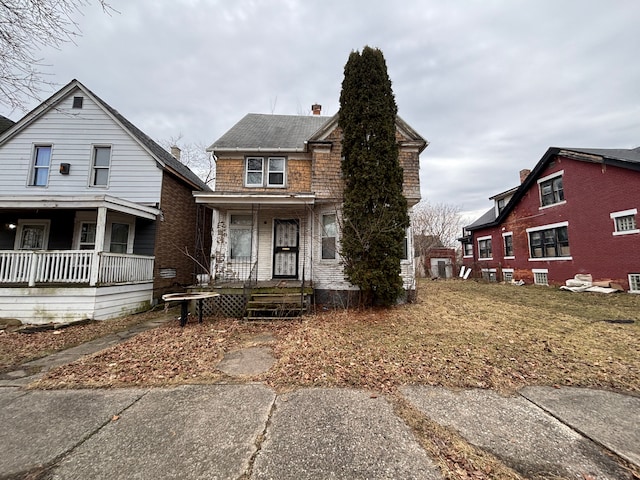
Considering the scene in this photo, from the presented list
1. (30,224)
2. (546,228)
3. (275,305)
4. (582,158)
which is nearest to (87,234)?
(30,224)

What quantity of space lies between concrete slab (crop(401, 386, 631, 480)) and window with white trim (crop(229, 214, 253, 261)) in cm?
767

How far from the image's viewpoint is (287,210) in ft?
31.5

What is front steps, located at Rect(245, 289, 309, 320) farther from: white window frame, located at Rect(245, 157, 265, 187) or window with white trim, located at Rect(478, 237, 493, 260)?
window with white trim, located at Rect(478, 237, 493, 260)

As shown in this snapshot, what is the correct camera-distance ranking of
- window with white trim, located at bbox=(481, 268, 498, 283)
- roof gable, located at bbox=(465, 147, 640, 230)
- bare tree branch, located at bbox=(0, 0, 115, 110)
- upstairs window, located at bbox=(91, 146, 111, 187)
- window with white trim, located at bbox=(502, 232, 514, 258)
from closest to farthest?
bare tree branch, located at bbox=(0, 0, 115, 110) → upstairs window, located at bbox=(91, 146, 111, 187) → roof gable, located at bbox=(465, 147, 640, 230) → window with white trim, located at bbox=(502, 232, 514, 258) → window with white trim, located at bbox=(481, 268, 498, 283)

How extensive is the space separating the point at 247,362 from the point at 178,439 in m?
1.91

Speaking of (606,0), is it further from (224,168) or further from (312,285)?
(224,168)

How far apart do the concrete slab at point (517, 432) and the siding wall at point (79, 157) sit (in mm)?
11054

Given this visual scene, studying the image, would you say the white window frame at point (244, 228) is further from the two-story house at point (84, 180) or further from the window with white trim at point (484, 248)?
the window with white trim at point (484, 248)

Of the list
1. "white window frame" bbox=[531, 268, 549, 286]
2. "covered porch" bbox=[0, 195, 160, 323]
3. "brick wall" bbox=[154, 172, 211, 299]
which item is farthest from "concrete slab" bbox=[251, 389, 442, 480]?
"white window frame" bbox=[531, 268, 549, 286]

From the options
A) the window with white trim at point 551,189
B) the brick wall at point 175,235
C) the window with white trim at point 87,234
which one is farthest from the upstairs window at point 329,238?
the window with white trim at point 551,189

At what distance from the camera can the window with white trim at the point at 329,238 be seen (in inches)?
360

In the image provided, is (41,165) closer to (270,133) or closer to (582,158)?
(270,133)

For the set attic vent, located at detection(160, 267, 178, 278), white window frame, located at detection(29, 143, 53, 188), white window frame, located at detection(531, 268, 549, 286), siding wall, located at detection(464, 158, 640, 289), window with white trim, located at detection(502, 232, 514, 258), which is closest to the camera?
white window frame, located at detection(29, 143, 53, 188)

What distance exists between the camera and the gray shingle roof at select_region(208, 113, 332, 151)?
32.5 feet
